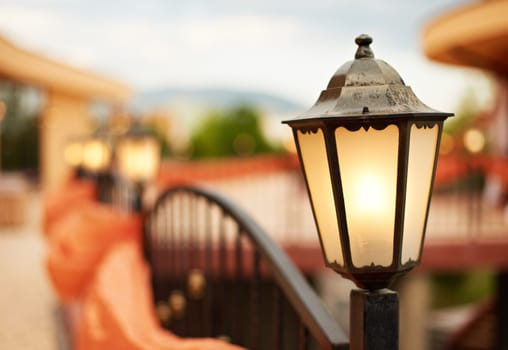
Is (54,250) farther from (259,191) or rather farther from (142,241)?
(259,191)

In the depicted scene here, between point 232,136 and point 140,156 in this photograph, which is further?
point 232,136

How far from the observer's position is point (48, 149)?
2334 centimetres

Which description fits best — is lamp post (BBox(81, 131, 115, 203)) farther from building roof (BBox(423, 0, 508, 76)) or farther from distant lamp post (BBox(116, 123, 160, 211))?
building roof (BBox(423, 0, 508, 76))

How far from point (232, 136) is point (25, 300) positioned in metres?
52.3

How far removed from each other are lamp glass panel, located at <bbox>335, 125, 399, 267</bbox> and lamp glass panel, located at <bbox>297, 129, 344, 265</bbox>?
0.05 m

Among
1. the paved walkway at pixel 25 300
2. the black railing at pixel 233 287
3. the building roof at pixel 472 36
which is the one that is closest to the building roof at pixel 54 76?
the paved walkway at pixel 25 300

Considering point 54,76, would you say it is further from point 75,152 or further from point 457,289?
point 457,289

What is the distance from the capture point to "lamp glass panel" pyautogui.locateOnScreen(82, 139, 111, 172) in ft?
38.8

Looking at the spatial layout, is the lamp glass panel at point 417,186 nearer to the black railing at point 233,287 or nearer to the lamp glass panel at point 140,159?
the black railing at point 233,287

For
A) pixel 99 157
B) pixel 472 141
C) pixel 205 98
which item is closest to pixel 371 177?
pixel 99 157

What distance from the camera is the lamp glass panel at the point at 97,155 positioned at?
11.8m

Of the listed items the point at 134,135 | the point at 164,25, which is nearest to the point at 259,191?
the point at 134,135

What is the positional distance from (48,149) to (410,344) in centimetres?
1365

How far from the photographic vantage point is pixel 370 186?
171cm
